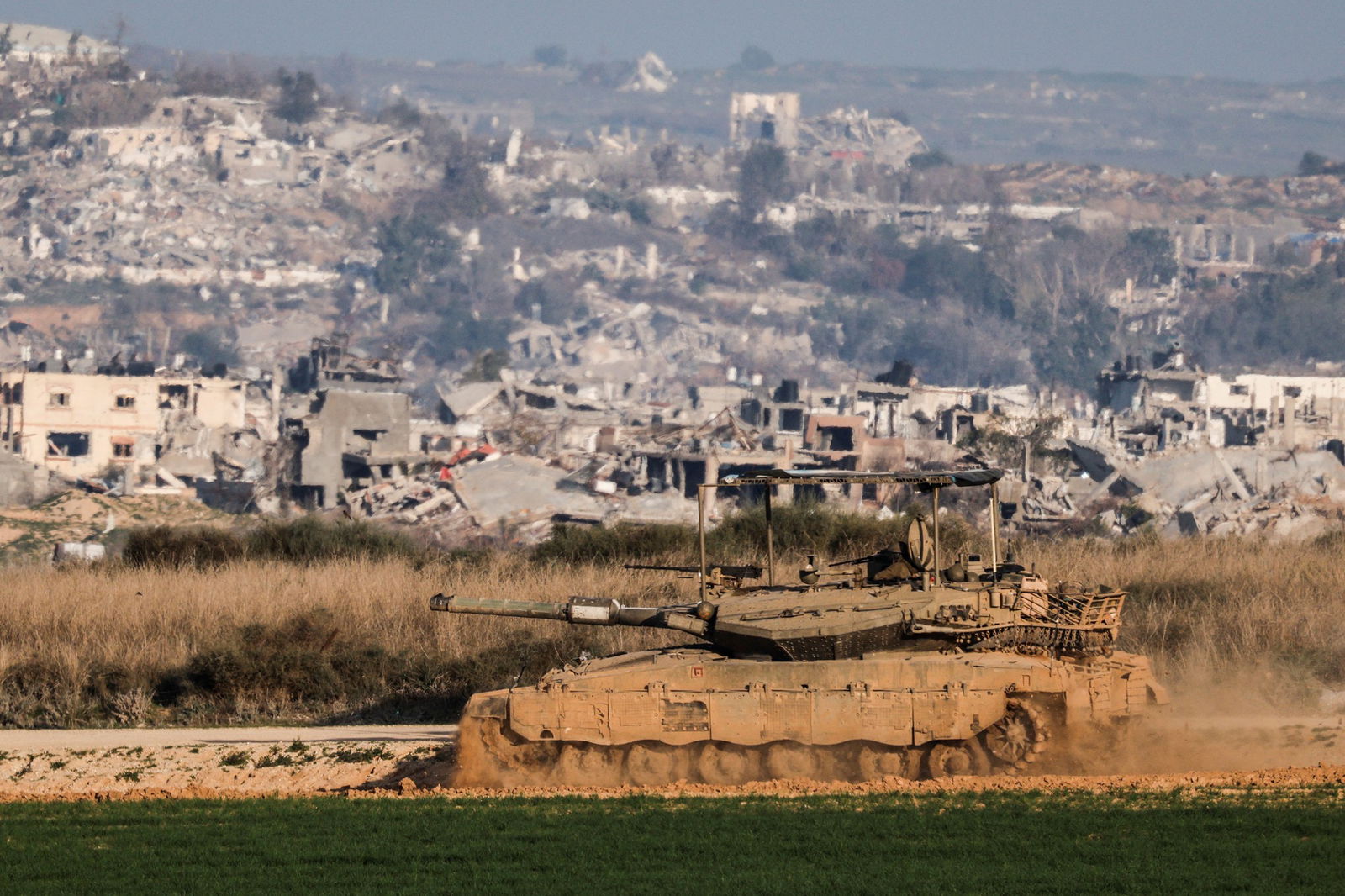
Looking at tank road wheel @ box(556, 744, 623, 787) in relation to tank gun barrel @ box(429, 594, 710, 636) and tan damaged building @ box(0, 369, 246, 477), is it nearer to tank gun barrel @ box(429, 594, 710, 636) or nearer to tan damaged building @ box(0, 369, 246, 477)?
tank gun barrel @ box(429, 594, 710, 636)

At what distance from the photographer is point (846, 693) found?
19.5m

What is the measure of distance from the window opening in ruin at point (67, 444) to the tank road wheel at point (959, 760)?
339ft

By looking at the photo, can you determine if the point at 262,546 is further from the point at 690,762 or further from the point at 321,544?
the point at 690,762

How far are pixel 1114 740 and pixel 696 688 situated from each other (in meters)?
4.10

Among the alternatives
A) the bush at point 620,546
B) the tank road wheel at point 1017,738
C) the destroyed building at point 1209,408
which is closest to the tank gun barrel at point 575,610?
the tank road wheel at point 1017,738

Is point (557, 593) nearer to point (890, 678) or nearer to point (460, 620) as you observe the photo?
point (460, 620)

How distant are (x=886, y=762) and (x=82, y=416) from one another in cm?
10551

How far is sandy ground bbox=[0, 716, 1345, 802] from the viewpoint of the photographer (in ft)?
61.4

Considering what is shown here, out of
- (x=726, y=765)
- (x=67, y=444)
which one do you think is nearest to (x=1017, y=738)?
(x=726, y=765)

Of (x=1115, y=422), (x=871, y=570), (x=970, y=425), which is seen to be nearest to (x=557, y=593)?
(x=871, y=570)

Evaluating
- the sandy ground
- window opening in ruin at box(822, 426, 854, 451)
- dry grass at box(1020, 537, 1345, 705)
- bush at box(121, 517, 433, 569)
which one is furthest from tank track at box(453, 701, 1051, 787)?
window opening in ruin at box(822, 426, 854, 451)

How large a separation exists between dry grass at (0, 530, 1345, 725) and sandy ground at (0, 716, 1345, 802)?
2477 millimetres

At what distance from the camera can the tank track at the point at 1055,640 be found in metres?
20.5

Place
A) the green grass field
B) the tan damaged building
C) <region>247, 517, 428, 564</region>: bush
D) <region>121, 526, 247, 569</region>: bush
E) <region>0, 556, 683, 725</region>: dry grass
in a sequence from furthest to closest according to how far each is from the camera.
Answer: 1. the tan damaged building
2. <region>247, 517, 428, 564</region>: bush
3. <region>121, 526, 247, 569</region>: bush
4. <region>0, 556, 683, 725</region>: dry grass
5. the green grass field
